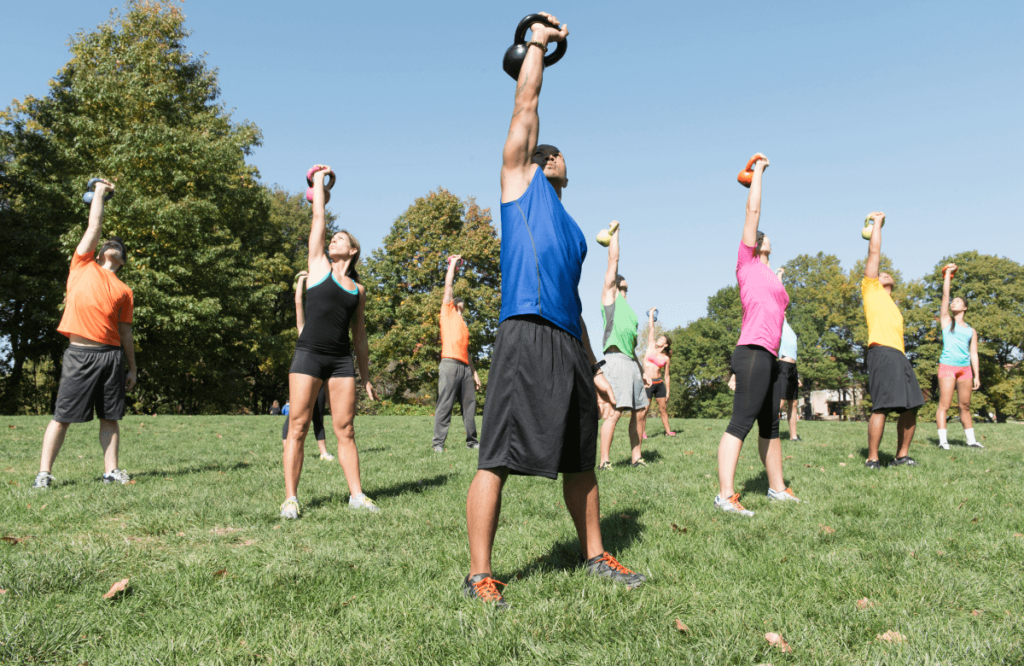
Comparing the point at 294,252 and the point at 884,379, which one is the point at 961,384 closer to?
the point at 884,379

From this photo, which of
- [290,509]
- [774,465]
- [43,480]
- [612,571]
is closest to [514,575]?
[612,571]

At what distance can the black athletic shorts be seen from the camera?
4871mm

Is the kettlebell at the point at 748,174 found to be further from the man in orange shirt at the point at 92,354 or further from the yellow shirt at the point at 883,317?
the man in orange shirt at the point at 92,354

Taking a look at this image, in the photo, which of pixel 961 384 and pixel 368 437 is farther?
pixel 368 437

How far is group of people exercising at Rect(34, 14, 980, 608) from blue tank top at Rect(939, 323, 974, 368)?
0.03 meters

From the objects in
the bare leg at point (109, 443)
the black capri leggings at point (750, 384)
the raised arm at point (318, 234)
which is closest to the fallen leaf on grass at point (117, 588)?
the raised arm at point (318, 234)

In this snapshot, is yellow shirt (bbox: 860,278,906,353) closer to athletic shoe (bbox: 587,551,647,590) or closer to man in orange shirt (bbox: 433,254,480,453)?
man in orange shirt (bbox: 433,254,480,453)

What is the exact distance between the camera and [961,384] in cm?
1002

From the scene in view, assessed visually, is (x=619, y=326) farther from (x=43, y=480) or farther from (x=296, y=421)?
(x=43, y=480)

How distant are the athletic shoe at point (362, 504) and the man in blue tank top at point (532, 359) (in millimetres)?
2044

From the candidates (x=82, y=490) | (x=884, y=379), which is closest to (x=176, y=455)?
(x=82, y=490)

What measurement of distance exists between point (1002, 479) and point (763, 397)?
3.04m

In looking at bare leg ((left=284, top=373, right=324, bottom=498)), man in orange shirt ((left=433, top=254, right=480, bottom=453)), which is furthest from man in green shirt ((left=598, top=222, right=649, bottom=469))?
bare leg ((left=284, top=373, right=324, bottom=498))

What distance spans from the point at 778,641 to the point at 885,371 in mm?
5696
